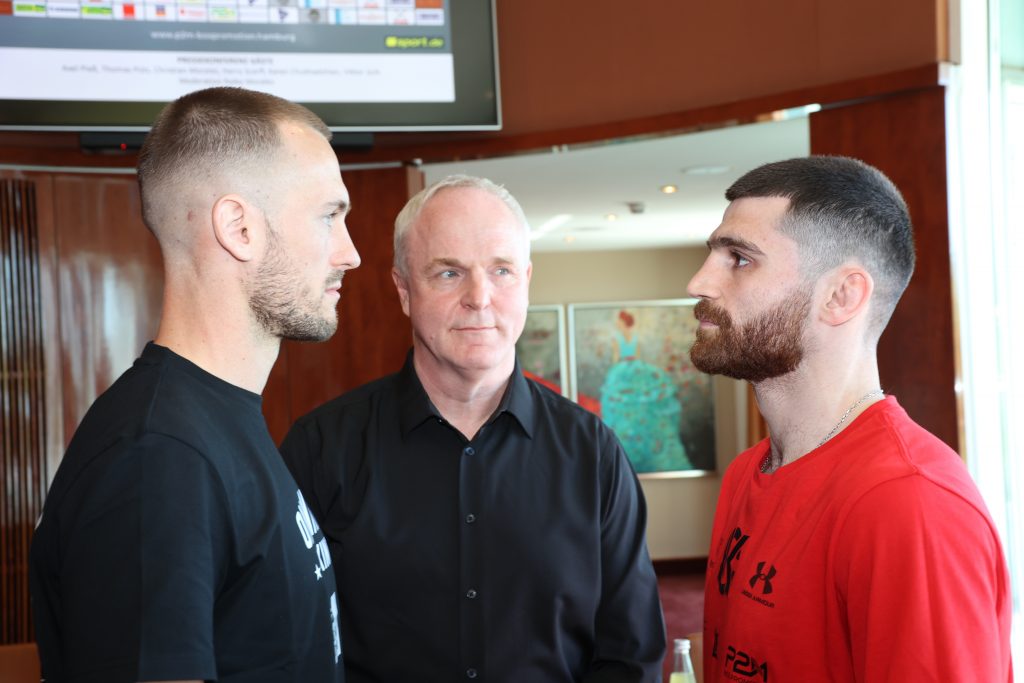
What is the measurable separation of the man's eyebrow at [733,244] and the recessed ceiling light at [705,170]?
10.5 feet

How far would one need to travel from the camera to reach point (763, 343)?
1502mm

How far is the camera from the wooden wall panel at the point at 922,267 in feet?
9.47

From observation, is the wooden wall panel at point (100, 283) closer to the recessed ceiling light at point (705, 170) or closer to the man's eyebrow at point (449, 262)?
the man's eyebrow at point (449, 262)

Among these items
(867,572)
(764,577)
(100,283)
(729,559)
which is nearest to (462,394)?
(729,559)

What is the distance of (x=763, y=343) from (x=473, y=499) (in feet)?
2.19

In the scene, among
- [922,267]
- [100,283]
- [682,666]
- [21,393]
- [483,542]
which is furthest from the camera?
[100,283]

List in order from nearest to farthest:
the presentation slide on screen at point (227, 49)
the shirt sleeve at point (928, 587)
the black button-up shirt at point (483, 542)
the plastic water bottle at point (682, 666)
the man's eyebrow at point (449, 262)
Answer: the shirt sleeve at point (928, 587) → the plastic water bottle at point (682, 666) → the black button-up shirt at point (483, 542) → the man's eyebrow at point (449, 262) → the presentation slide on screen at point (227, 49)

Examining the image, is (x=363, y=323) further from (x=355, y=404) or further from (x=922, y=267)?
(x=922, y=267)

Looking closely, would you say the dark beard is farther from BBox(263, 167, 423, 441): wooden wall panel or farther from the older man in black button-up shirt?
BBox(263, 167, 423, 441): wooden wall panel

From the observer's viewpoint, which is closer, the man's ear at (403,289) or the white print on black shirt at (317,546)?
the white print on black shirt at (317,546)

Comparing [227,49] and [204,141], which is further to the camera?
[227,49]

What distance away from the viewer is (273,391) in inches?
156

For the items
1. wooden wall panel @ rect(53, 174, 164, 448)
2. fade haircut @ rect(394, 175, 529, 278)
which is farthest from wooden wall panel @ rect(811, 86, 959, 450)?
wooden wall panel @ rect(53, 174, 164, 448)

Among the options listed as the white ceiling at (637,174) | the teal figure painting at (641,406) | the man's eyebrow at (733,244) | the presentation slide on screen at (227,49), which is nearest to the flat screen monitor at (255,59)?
the presentation slide on screen at (227,49)
